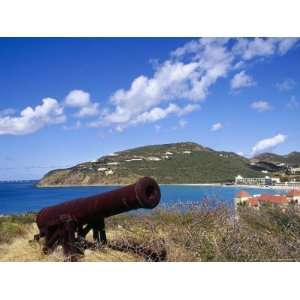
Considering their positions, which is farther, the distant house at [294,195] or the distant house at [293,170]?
the distant house at [293,170]

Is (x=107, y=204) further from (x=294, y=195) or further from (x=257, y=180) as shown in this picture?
(x=257, y=180)

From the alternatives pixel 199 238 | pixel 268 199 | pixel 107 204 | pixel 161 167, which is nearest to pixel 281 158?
pixel 268 199

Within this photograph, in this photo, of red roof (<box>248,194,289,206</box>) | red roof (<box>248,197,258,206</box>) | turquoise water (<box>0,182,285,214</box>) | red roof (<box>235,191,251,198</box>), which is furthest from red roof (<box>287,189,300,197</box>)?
red roof (<box>235,191,251,198</box>)

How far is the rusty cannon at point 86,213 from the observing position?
5.62 meters

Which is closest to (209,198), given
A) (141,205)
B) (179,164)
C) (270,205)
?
(270,205)

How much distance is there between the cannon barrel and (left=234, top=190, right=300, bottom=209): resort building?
204 centimetres

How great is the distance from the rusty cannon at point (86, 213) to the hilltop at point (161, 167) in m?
2.15

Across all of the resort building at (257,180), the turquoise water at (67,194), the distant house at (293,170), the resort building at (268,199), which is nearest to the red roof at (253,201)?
the resort building at (268,199)

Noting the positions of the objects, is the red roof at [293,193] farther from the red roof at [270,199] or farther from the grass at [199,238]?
the grass at [199,238]

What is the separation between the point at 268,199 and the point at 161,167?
2.69 m
